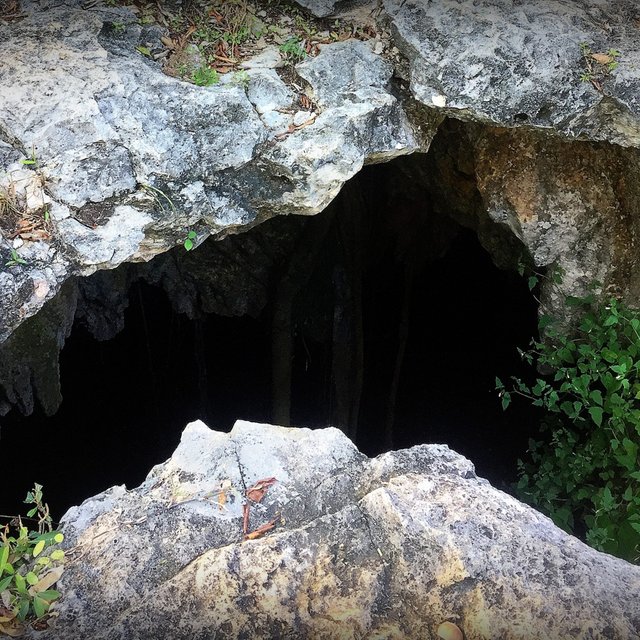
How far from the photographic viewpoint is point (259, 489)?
5.76ft

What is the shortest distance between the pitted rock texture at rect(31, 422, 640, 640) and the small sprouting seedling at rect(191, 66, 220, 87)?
1.48m

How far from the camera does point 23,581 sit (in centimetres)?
155

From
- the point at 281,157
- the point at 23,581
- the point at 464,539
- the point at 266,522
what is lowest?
the point at 23,581

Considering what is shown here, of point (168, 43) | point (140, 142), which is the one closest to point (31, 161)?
point (140, 142)

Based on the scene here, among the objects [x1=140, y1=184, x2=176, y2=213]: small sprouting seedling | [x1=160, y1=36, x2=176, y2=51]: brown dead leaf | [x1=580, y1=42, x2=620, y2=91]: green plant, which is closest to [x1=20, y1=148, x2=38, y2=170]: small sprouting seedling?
[x1=140, y1=184, x2=176, y2=213]: small sprouting seedling

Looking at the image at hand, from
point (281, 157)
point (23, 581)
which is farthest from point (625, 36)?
point (23, 581)

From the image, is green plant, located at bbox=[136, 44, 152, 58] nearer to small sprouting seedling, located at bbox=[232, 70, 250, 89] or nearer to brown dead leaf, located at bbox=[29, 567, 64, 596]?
small sprouting seedling, located at bbox=[232, 70, 250, 89]

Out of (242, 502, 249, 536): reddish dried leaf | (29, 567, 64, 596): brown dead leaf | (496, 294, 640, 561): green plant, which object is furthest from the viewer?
(496, 294, 640, 561): green plant

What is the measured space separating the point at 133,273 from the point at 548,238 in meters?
3.01

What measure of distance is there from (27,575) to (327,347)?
14.1 ft

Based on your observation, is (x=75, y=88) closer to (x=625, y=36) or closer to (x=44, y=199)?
(x=44, y=199)

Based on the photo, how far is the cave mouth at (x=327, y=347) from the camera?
4879 mm

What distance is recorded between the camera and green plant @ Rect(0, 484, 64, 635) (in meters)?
1.51

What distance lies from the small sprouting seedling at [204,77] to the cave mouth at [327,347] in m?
2.20
